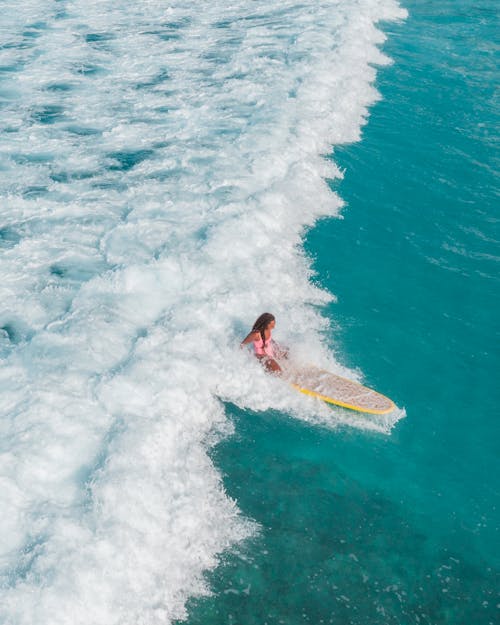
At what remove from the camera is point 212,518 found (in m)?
7.63

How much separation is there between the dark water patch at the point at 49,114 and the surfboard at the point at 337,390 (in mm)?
13684

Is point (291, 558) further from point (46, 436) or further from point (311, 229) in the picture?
point (311, 229)

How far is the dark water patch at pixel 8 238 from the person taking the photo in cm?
1299

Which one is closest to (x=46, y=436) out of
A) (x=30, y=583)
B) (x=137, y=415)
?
(x=137, y=415)

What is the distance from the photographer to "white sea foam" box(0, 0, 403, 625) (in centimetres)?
725

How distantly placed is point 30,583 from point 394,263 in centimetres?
964

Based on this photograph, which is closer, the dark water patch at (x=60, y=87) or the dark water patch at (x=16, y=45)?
the dark water patch at (x=60, y=87)

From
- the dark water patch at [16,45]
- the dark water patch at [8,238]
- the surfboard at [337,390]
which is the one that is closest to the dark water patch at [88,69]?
the dark water patch at [16,45]

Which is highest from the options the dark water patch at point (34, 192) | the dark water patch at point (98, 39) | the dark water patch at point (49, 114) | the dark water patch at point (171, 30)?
the dark water patch at point (171, 30)

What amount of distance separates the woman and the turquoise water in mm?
1038

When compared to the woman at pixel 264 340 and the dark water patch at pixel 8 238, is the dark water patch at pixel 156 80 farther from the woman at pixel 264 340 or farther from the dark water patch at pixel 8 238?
the woman at pixel 264 340

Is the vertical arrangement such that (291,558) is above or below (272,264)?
below

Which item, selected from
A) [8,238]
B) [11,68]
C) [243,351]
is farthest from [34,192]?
[11,68]

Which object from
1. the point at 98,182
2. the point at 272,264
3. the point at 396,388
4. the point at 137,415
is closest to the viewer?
the point at 137,415
